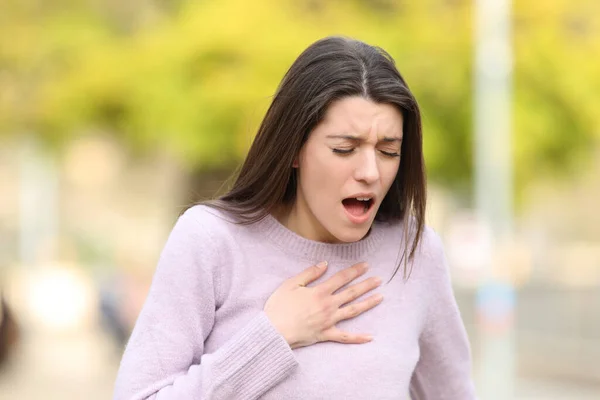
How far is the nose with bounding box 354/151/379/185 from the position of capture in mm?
2115

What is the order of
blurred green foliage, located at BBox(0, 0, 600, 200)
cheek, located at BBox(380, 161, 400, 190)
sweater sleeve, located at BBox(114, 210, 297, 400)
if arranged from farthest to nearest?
blurred green foliage, located at BBox(0, 0, 600, 200)
cheek, located at BBox(380, 161, 400, 190)
sweater sleeve, located at BBox(114, 210, 297, 400)

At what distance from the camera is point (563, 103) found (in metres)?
15.1

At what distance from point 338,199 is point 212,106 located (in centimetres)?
1264

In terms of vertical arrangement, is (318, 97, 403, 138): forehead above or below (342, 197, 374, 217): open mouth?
above

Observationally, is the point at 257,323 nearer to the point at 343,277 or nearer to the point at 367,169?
the point at 343,277

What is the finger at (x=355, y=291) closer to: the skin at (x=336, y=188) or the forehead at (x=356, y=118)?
the skin at (x=336, y=188)

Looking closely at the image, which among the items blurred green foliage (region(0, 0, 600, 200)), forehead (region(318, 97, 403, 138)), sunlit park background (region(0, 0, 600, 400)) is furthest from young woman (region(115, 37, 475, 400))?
blurred green foliage (region(0, 0, 600, 200))

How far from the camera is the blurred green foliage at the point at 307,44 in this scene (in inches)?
583

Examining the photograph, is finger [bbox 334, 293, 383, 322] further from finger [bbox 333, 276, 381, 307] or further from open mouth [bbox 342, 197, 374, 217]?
open mouth [bbox 342, 197, 374, 217]

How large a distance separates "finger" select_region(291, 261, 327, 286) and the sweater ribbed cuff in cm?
13

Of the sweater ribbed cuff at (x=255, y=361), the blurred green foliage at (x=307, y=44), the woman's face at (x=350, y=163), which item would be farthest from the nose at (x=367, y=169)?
the blurred green foliage at (x=307, y=44)

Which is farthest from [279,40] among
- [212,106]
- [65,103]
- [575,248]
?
[575,248]

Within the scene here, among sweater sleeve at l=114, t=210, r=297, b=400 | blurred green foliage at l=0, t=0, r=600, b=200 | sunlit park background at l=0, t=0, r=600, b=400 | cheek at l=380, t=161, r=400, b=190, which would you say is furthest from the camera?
blurred green foliage at l=0, t=0, r=600, b=200

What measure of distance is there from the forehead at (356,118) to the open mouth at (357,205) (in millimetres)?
126
